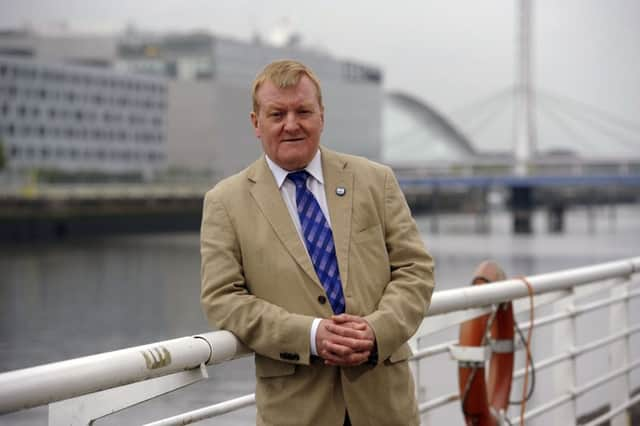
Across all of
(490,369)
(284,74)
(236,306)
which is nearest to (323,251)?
(236,306)

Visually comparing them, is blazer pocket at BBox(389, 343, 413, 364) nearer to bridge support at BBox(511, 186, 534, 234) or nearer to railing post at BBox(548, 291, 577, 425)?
railing post at BBox(548, 291, 577, 425)

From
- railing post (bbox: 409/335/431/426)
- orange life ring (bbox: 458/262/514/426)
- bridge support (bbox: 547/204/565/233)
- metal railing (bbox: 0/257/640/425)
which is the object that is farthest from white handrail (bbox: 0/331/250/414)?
bridge support (bbox: 547/204/565/233)

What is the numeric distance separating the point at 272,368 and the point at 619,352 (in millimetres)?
1822

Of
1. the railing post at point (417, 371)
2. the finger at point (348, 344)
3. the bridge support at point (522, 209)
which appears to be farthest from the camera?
the bridge support at point (522, 209)

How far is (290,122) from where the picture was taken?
67.6 inches

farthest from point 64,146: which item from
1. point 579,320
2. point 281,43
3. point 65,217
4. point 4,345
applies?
point 579,320

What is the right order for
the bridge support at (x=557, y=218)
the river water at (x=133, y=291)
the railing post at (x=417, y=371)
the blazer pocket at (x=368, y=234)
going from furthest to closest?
the bridge support at (x=557, y=218), the river water at (x=133, y=291), the railing post at (x=417, y=371), the blazer pocket at (x=368, y=234)

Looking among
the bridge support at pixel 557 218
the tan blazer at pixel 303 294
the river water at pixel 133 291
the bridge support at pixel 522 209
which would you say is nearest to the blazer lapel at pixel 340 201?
the tan blazer at pixel 303 294

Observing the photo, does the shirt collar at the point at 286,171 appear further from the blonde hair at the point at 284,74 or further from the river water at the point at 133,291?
the river water at the point at 133,291

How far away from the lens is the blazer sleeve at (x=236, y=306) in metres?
1.66

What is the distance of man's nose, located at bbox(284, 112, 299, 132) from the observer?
172 cm

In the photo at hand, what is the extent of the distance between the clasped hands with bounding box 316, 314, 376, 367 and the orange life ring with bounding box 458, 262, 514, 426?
2.42ft

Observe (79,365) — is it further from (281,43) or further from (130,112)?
(281,43)

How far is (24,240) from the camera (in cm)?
4212
